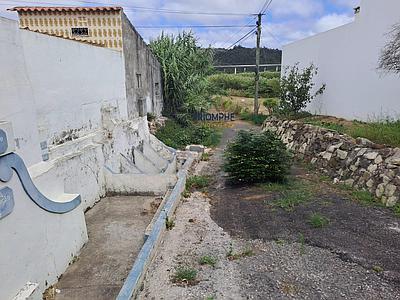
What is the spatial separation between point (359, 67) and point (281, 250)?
8.06 metres

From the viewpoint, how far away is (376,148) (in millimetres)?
6938

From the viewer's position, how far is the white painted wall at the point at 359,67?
833cm

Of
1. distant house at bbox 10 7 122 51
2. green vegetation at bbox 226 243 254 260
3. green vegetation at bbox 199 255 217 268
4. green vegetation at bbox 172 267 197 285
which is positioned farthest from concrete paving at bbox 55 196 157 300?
distant house at bbox 10 7 122 51

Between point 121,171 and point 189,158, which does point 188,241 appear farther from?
point 189,158

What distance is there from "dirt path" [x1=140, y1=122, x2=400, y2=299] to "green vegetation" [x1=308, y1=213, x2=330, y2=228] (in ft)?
0.24

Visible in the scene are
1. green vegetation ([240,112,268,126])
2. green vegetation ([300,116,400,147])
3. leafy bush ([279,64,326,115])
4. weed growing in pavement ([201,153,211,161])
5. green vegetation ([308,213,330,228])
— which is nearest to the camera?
green vegetation ([308,213,330,228])

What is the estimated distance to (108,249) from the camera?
5.30m

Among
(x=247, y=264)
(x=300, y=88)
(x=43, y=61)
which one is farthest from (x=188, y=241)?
(x=300, y=88)

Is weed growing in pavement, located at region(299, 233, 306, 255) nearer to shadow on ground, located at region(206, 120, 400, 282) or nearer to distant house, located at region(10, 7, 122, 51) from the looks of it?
shadow on ground, located at region(206, 120, 400, 282)

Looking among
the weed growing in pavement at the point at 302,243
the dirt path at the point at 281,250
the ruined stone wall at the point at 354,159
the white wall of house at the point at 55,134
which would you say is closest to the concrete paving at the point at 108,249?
the white wall of house at the point at 55,134

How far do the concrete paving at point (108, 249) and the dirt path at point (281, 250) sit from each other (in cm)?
83

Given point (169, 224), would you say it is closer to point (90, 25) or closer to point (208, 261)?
A: point (208, 261)

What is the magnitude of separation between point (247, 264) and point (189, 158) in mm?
6571

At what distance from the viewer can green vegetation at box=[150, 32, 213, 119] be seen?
16.8m
